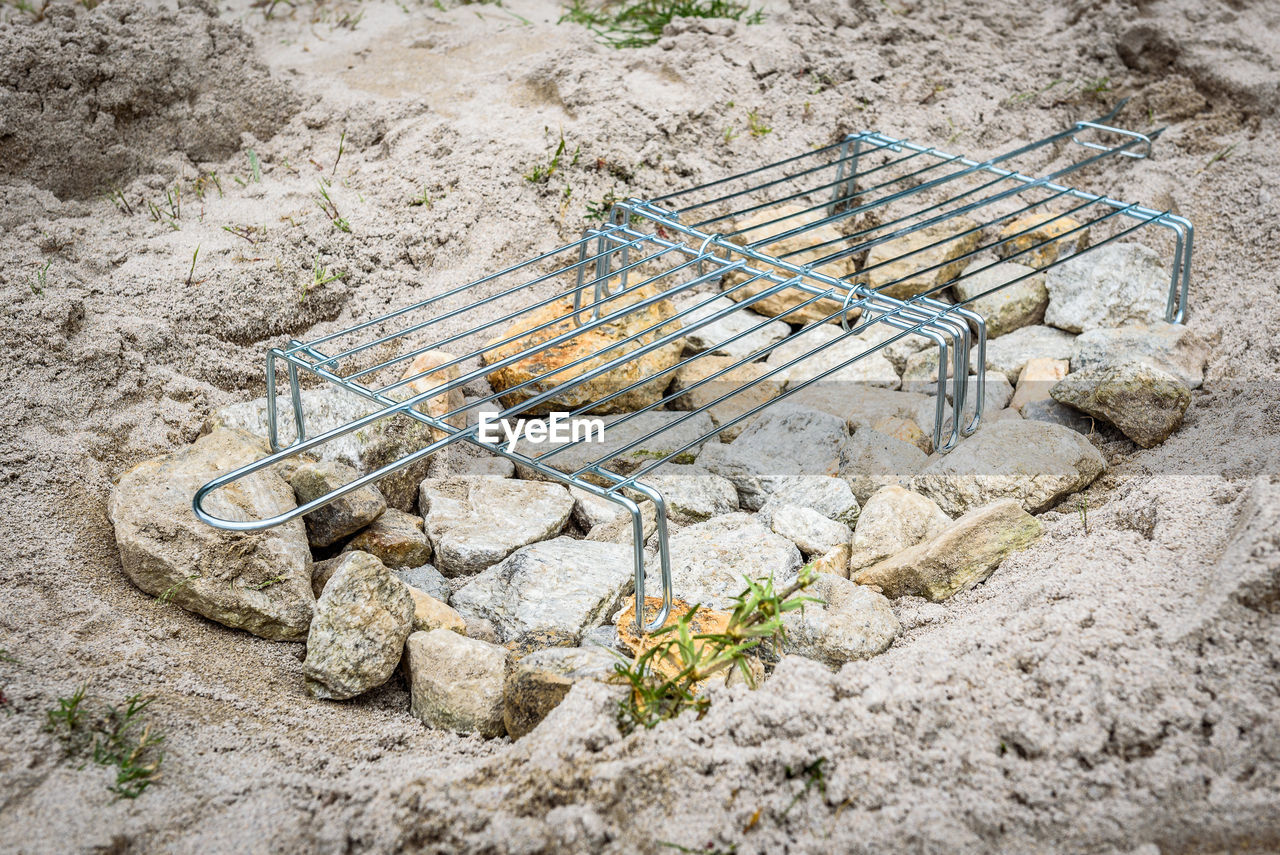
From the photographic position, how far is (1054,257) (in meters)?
3.50

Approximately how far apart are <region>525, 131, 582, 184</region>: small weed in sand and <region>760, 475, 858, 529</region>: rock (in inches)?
60.9

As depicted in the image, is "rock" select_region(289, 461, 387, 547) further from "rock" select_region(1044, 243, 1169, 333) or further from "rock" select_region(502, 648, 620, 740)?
"rock" select_region(1044, 243, 1169, 333)

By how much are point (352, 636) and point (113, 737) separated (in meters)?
0.44

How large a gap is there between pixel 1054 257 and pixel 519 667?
8.49ft

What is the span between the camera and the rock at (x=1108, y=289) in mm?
3188

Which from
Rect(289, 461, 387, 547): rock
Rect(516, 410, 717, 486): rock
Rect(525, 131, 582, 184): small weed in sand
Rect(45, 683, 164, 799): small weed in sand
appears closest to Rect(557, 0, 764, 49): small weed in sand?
Rect(525, 131, 582, 184): small weed in sand

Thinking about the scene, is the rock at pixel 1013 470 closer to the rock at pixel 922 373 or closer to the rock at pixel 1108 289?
the rock at pixel 922 373

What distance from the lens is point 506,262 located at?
3279 millimetres

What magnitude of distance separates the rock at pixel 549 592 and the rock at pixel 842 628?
1.30 feet

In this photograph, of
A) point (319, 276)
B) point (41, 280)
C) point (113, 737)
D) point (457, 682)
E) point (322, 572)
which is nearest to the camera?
point (113, 737)

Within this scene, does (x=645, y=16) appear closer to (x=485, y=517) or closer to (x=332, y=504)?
(x=485, y=517)

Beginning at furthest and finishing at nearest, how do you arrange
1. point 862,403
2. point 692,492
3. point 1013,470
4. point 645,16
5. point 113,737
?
point 645,16 < point 862,403 < point 692,492 < point 1013,470 < point 113,737

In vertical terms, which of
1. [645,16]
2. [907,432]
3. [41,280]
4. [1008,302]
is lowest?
[907,432]

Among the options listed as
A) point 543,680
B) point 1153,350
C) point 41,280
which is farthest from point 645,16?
point 543,680
